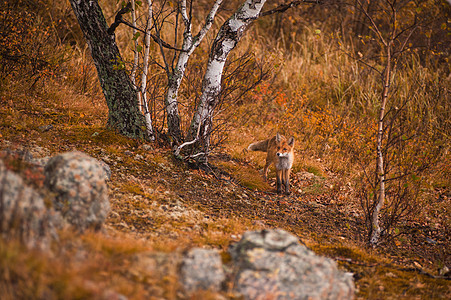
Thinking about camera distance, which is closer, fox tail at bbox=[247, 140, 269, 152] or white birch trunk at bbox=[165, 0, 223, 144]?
white birch trunk at bbox=[165, 0, 223, 144]

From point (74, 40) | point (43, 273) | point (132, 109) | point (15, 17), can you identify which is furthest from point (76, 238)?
point (74, 40)

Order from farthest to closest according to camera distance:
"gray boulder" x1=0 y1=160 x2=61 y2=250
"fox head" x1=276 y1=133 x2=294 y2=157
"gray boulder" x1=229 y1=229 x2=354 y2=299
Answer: "fox head" x1=276 y1=133 x2=294 y2=157 < "gray boulder" x1=229 y1=229 x2=354 y2=299 < "gray boulder" x1=0 y1=160 x2=61 y2=250

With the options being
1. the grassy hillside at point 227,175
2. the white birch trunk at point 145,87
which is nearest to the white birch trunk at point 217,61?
the grassy hillside at point 227,175

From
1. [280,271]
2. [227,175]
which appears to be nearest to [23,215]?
[280,271]

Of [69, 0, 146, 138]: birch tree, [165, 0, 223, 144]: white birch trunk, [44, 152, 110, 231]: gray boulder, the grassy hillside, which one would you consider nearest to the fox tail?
the grassy hillside

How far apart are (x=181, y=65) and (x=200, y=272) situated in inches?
167

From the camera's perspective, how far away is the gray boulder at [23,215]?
214cm

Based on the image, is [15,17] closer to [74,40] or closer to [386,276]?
[74,40]

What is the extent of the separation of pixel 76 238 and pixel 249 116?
751 cm

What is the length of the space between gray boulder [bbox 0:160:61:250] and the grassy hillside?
134mm

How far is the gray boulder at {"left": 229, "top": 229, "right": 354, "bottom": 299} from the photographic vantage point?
8.27 ft

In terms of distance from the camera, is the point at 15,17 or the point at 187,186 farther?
the point at 15,17

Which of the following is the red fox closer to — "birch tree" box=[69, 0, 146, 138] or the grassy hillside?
the grassy hillside

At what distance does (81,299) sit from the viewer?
191cm
